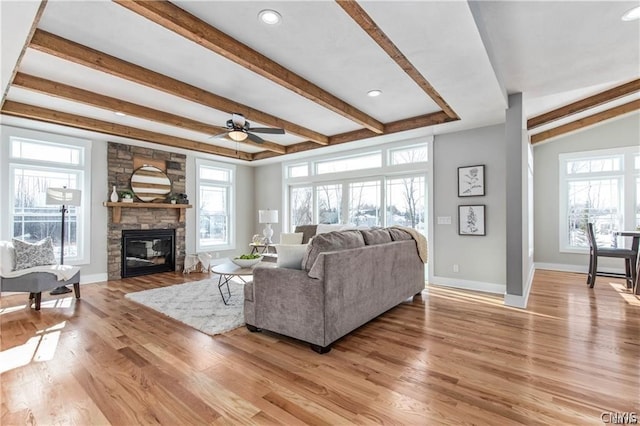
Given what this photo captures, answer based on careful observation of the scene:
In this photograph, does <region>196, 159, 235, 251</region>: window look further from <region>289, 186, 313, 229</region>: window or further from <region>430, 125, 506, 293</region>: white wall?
<region>430, 125, 506, 293</region>: white wall

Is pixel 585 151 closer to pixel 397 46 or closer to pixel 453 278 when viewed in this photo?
pixel 453 278

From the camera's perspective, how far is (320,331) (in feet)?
8.39

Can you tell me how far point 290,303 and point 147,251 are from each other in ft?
15.4

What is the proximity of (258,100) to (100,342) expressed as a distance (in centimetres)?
327

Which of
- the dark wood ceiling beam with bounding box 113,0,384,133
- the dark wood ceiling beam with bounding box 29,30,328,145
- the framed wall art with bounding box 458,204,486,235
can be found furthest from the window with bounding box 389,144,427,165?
the dark wood ceiling beam with bounding box 29,30,328,145

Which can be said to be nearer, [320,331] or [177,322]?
[320,331]

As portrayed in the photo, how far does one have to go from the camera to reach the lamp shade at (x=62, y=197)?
437 centimetres

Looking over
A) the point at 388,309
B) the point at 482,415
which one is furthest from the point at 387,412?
the point at 388,309

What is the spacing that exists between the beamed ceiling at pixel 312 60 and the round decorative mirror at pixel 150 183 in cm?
121

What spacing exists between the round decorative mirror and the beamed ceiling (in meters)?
1.21

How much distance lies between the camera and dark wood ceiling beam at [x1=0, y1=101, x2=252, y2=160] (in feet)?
13.2

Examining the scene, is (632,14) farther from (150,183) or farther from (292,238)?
(150,183)

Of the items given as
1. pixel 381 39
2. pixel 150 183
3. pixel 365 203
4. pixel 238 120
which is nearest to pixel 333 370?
pixel 381 39

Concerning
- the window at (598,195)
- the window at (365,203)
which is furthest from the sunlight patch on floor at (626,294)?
the window at (365,203)
